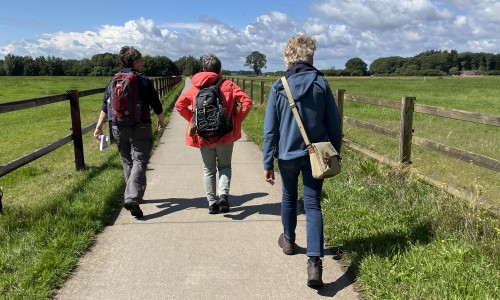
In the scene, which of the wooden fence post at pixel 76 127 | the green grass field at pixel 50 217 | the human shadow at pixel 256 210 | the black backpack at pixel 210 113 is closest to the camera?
the green grass field at pixel 50 217

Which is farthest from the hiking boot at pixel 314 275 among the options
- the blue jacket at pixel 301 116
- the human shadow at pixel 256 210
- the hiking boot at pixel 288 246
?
the human shadow at pixel 256 210

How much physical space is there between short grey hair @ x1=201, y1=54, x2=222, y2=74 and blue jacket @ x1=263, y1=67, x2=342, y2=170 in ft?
4.79

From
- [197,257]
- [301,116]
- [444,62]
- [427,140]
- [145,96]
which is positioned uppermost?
[444,62]

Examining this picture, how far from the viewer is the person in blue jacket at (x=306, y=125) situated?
3.47 meters

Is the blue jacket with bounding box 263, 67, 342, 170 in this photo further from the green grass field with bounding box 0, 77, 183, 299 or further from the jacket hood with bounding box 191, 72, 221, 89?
the green grass field with bounding box 0, 77, 183, 299

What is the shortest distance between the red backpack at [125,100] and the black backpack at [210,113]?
0.70m

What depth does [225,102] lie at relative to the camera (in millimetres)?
4914

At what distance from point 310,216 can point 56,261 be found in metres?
2.08

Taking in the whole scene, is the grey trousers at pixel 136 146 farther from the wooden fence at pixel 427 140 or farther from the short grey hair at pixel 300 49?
the wooden fence at pixel 427 140

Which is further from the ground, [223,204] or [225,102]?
[225,102]

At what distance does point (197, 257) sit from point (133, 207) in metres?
1.32

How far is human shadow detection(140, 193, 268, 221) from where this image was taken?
5.34m

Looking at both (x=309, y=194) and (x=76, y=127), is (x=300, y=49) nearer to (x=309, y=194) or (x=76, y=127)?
(x=309, y=194)

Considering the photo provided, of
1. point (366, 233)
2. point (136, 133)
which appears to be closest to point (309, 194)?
point (366, 233)
